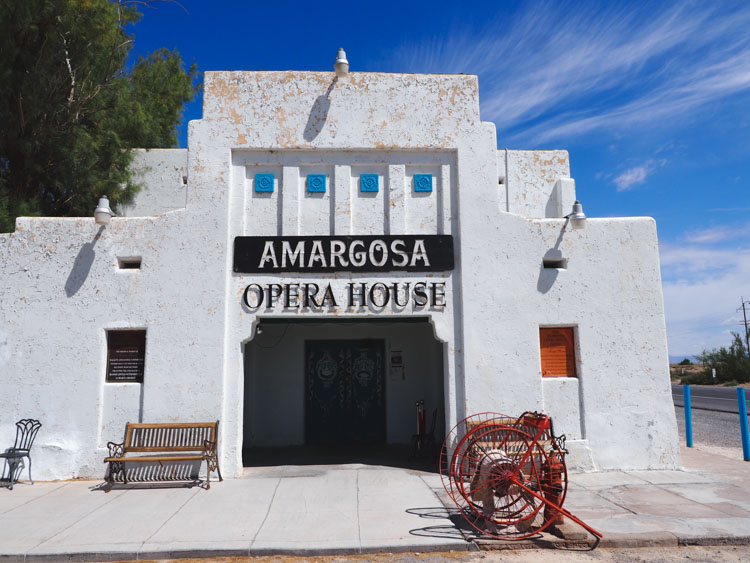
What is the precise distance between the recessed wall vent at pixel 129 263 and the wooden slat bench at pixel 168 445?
2.67 meters

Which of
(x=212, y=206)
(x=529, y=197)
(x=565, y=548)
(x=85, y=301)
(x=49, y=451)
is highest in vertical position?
(x=529, y=197)

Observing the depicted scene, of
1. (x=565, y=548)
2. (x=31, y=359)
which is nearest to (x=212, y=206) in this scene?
(x=31, y=359)

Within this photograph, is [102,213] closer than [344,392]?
Yes

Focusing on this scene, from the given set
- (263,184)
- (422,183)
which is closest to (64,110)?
(263,184)

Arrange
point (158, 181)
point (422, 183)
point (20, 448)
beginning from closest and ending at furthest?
point (20, 448) → point (422, 183) → point (158, 181)

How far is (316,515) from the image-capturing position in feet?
23.3

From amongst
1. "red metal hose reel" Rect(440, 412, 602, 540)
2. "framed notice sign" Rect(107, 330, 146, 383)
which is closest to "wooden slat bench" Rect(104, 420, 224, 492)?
"framed notice sign" Rect(107, 330, 146, 383)

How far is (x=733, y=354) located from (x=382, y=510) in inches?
1708

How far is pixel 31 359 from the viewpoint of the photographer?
9.19m

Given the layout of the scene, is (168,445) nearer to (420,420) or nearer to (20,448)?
(20,448)

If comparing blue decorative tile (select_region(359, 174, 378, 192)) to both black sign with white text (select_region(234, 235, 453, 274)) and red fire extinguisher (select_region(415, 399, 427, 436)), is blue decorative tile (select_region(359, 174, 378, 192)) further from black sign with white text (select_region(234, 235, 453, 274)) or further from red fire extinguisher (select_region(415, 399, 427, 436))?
red fire extinguisher (select_region(415, 399, 427, 436))

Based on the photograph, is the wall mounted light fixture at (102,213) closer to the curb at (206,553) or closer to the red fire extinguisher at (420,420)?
the curb at (206,553)

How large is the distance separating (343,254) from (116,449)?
16.1 ft

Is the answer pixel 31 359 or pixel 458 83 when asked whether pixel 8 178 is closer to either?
pixel 31 359
